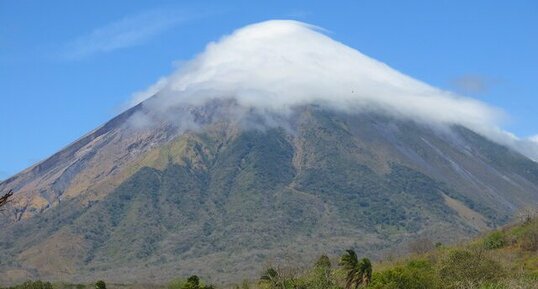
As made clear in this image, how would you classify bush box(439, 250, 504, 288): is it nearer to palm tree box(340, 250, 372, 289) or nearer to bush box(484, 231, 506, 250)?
palm tree box(340, 250, 372, 289)

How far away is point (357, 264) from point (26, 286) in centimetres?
5348

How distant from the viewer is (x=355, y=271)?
306 feet

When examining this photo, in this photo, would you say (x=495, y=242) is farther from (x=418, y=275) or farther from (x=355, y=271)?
(x=418, y=275)

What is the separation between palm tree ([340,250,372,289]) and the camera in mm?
92250

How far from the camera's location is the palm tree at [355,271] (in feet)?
303

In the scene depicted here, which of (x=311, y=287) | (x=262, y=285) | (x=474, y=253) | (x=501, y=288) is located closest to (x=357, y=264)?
(x=311, y=287)

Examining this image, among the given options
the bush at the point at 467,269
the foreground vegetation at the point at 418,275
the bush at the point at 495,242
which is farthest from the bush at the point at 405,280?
the bush at the point at 495,242

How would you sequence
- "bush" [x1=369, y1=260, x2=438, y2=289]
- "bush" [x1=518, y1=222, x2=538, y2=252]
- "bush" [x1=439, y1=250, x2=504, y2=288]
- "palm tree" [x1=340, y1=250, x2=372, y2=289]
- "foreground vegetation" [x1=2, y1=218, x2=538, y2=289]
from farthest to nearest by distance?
"bush" [x1=518, y1=222, x2=538, y2=252] < "palm tree" [x1=340, y1=250, x2=372, y2=289] < "bush" [x1=439, y1=250, x2=504, y2=288] < "bush" [x1=369, y1=260, x2=438, y2=289] < "foreground vegetation" [x1=2, y1=218, x2=538, y2=289]

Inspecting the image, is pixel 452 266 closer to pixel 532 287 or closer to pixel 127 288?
pixel 532 287

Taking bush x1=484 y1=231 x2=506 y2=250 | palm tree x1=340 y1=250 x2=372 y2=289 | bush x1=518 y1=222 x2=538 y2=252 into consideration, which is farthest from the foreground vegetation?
bush x1=484 y1=231 x2=506 y2=250

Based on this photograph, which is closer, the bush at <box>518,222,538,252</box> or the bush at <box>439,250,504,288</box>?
the bush at <box>439,250,504,288</box>

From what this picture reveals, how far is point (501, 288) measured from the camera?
68.1 meters

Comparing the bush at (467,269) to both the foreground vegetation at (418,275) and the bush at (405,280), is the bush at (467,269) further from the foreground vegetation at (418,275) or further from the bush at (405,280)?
the bush at (405,280)

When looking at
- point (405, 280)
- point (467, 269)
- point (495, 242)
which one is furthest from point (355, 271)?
point (495, 242)
